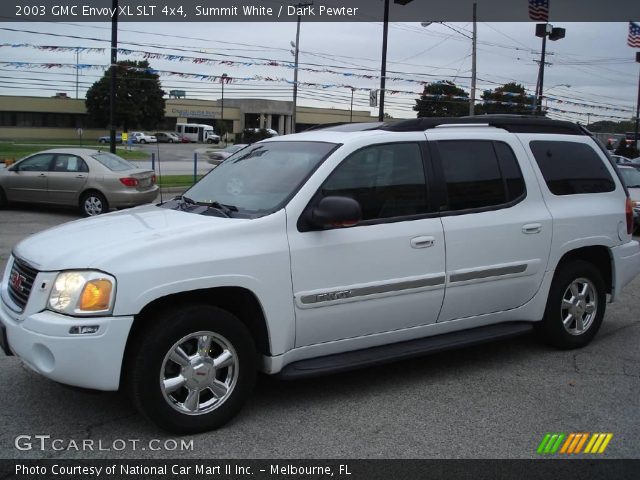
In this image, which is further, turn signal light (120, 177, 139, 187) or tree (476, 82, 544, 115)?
tree (476, 82, 544, 115)

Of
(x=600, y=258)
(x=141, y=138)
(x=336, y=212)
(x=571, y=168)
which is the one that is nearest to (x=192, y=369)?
(x=336, y=212)

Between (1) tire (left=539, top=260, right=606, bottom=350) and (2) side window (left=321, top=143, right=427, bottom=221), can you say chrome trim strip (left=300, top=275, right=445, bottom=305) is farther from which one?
Result: (1) tire (left=539, top=260, right=606, bottom=350)

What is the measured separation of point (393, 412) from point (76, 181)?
11.7m

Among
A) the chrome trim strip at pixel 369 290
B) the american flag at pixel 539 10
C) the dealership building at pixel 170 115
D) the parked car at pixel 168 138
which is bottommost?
the chrome trim strip at pixel 369 290

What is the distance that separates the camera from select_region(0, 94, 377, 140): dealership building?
250ft

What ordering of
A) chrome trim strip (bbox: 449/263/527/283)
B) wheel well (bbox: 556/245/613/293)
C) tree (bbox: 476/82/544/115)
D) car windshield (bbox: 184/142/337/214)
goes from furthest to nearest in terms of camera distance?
tree (bbox: 476/82/544/115) → wheel well (bbox: 556/245/613/293) → chrome trim strip (bbox: 449/263/527/283) → car windshield (bbox: 184/142/337/214)

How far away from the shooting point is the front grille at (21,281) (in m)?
3.78

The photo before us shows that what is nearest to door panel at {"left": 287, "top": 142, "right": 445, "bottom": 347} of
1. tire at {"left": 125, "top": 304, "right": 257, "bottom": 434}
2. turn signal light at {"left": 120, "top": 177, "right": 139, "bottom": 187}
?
tire at {"left": 125, "top": 304, "right": 257, "bottom": 434}

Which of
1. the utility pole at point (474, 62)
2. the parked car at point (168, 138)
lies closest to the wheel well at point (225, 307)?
the utility pole at point (474, 62)

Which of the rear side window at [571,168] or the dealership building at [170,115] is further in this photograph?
the dealership building at [170,115]

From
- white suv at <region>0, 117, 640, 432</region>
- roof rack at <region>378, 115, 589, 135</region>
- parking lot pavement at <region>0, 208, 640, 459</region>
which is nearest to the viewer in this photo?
white suv at <region>0, 117, 640, 432</region>

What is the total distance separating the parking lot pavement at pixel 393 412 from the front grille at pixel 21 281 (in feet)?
2.04

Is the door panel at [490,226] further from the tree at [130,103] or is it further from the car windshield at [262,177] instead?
the tree at [130,103]
